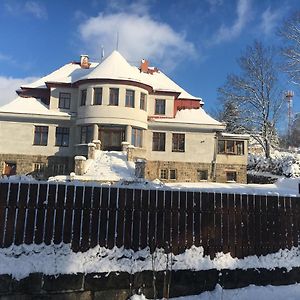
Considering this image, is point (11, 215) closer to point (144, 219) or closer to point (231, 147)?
point (144, 219)

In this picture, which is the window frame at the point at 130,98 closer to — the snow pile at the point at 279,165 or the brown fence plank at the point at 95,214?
the snow pile at the point at 279,165

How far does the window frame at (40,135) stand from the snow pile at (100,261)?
76.4 ft

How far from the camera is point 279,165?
95.8 feet

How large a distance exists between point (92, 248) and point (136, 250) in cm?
77

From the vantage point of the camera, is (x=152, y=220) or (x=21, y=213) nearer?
(x=21, y=213)

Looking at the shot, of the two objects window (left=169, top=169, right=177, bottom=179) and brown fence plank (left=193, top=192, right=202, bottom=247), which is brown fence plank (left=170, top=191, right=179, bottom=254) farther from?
window (left=169, top=169, right=177, bottom=179)

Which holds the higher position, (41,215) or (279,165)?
(279,165)

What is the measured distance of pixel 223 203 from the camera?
6652 mm

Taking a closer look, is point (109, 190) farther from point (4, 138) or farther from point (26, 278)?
point (4, 138)

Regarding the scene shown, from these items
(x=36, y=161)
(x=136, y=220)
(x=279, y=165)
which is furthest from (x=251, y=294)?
(x=279, y=165)

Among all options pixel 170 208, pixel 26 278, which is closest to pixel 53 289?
pixel 26 278

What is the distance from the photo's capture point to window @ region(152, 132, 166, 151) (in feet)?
→ 94.7

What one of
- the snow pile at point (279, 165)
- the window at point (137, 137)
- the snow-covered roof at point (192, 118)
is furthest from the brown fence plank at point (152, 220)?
the snow pile at point (279, 165)

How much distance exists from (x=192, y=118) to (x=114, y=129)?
6.97 metres
